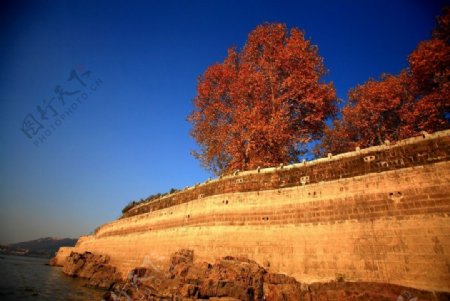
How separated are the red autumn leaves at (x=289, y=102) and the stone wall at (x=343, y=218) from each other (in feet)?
14.9

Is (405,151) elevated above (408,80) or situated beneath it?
Result: situated beneath

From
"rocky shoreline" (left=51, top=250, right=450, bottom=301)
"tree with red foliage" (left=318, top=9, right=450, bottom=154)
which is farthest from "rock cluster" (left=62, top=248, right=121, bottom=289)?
"tree with red foliage" (left=318, top=9, right=450, bottom=154)

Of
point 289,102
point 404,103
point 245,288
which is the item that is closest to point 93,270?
point 245,288

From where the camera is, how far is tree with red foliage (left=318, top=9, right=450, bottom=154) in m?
19.2

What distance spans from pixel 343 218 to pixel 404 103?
54.4 ft

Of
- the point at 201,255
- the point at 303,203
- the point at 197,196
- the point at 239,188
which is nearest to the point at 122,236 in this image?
the point at 197,196

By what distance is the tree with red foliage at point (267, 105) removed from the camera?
1878cm

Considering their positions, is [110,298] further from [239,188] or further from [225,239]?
[239,188]

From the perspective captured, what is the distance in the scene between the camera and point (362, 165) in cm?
1170

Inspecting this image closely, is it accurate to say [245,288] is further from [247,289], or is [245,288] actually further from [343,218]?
[343,218]

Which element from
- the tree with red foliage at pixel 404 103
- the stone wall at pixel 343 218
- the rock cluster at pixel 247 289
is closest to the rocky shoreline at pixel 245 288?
the rock cluster at pixel 247 289

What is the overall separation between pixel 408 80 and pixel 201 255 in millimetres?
22064

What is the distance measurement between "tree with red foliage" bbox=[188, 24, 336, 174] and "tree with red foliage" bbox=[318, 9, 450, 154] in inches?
203

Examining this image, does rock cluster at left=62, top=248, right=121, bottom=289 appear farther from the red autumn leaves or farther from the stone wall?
the red autumn leaves
